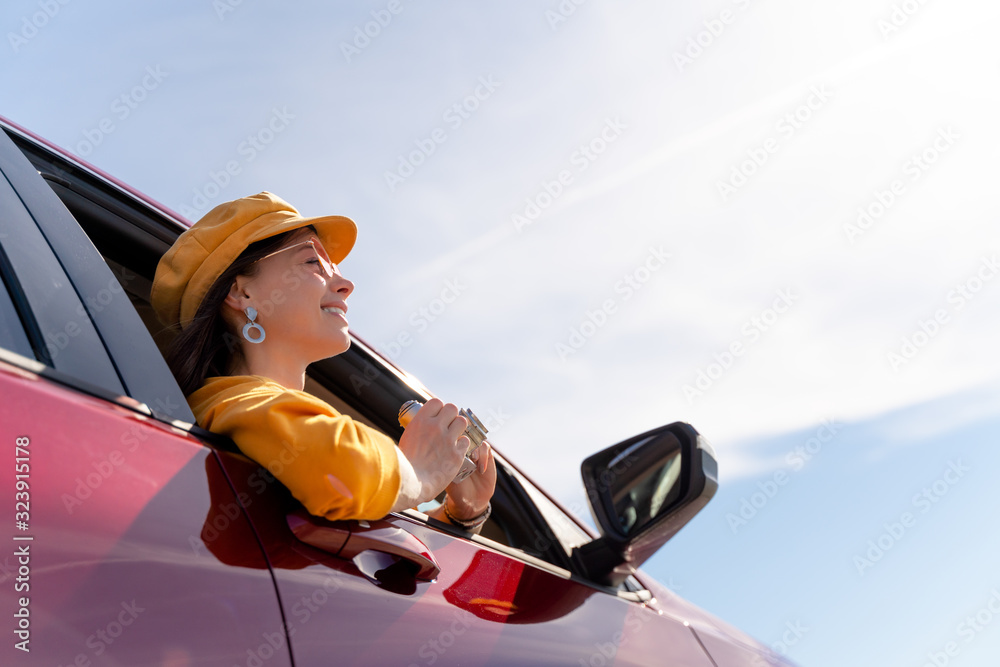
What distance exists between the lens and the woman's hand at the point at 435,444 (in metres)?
1.65

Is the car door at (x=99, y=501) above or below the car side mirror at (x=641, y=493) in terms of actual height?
below

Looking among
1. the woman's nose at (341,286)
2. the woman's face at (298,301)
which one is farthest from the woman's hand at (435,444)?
the woman's nose at (341,286)

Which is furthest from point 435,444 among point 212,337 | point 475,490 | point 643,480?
point 212,337

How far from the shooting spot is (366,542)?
135 centimetres

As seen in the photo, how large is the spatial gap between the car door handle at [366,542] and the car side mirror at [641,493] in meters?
0.70

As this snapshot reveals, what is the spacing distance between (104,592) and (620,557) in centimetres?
131

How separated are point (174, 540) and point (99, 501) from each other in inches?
4.2

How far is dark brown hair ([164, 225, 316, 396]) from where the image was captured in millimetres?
1970

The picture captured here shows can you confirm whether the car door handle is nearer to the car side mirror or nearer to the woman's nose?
the car side mirror

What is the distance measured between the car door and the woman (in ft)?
0.96

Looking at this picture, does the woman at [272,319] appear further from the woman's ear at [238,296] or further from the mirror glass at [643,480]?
the mirror glass at [643,480]

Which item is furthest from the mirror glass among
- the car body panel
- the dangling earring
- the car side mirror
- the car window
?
the car window

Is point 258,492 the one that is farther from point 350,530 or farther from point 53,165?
point 53,165

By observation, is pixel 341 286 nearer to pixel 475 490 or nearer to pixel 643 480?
pixel 475 490
